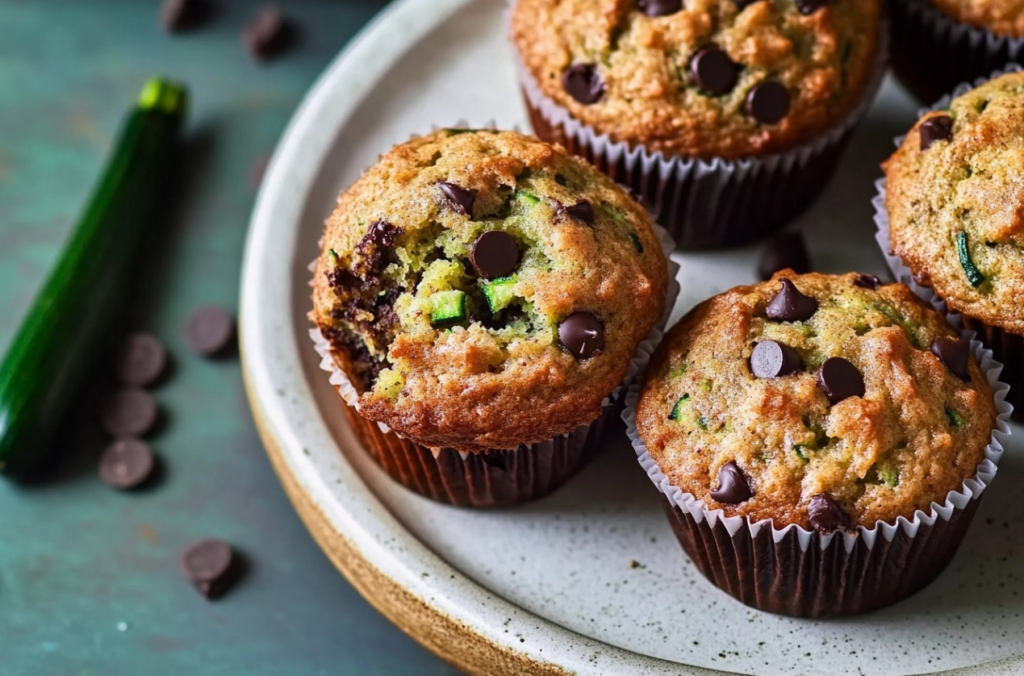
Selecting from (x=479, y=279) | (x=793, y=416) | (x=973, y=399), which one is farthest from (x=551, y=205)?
(x=973, y=399)

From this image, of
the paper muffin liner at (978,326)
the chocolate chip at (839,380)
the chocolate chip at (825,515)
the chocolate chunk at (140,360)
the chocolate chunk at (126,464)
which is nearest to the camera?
the chocolate chip at (825,515)

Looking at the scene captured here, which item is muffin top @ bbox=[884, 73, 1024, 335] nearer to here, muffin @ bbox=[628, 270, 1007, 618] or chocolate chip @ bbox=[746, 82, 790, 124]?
muffin @ bbox=[628, 270, 1007, 618]

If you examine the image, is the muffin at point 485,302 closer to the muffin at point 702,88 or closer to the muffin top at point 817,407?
the muffin top at point 817,407

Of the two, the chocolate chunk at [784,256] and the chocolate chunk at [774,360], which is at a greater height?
the chocolate chunk at [774,360]

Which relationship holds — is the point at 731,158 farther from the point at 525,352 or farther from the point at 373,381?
the point at 373,381

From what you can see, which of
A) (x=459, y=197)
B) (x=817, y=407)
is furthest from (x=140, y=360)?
(x=817, y=407)

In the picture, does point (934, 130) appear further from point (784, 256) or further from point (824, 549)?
point (824, 549)

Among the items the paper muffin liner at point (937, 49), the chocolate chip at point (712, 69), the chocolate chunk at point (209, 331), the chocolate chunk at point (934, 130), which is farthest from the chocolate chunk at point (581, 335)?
the paper muffin liner at point (937, 49)
